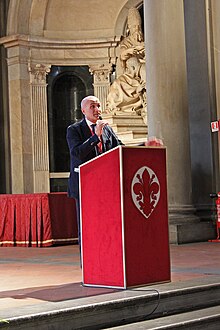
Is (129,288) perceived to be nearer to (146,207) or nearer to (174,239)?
(146,207)

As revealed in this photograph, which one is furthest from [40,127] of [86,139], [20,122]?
[86,139]

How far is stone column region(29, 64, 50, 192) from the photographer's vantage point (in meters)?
15.2

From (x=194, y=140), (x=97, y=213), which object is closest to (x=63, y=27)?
(x=194, y=140)

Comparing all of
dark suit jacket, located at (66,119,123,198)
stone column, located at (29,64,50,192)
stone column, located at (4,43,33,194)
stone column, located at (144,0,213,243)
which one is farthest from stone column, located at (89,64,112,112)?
dark suit jacket, located at (66,119,123,198)

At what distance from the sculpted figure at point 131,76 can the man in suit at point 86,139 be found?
762cm

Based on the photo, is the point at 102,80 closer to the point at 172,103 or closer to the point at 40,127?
the point at 40,127

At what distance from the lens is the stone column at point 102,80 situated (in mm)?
15383

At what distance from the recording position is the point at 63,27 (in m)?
15.6

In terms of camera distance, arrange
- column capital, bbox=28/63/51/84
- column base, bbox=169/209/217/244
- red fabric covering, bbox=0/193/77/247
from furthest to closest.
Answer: column capital, bbox=28/63/51/84 → red fabric covering, bbox=0/193/77/247 → column base, bbox=169/209/217/244

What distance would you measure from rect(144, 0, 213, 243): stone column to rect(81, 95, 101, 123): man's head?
3.76 meters

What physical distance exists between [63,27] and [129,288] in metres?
11.2

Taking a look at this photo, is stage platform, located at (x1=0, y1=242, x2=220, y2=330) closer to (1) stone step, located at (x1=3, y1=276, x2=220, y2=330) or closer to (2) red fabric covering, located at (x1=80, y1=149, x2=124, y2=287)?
(1) stone step, located at (x1=3, y1=276, x2=220, y2=330)

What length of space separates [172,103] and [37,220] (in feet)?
8.41

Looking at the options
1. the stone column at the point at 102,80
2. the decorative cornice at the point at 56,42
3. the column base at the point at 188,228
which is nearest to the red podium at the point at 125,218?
the column base at the point at 188,228
